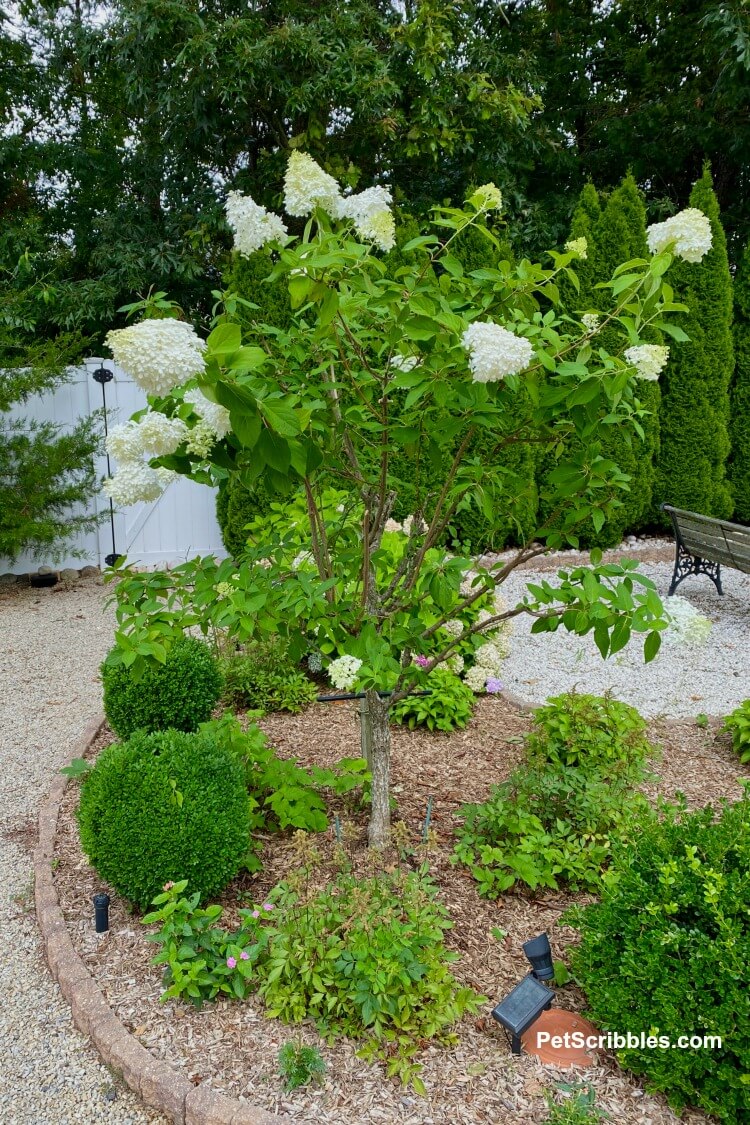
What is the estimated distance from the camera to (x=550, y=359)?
1636 millimetres

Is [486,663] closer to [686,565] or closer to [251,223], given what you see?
→ [251,223]

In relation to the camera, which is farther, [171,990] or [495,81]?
[495,81]

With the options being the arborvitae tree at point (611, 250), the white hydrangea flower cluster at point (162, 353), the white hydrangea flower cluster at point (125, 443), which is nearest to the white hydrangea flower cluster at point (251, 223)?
the white hydrangea flower cluster at point (125, 443)

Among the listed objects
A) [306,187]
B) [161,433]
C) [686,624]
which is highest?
[306,187]

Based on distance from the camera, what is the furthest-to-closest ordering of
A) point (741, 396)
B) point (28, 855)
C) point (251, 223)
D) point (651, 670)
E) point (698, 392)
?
point (741, 396), point (698, 392), point (651, 670), point (28, 855), point (251, 223)

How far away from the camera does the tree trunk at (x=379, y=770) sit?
2426 mm

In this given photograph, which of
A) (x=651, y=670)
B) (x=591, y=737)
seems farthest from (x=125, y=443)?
(x=651, y=670)

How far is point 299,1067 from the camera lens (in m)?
1.73

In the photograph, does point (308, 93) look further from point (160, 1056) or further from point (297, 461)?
point (160, 1056)

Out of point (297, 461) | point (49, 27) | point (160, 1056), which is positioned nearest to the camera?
point (297, 461)

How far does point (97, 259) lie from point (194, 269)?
1.09 m

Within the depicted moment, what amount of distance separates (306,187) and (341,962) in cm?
183

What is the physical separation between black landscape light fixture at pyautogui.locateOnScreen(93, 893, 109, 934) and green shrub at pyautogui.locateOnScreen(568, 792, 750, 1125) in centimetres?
130

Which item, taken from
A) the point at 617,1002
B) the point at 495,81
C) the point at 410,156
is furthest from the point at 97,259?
the point at 617,1002
